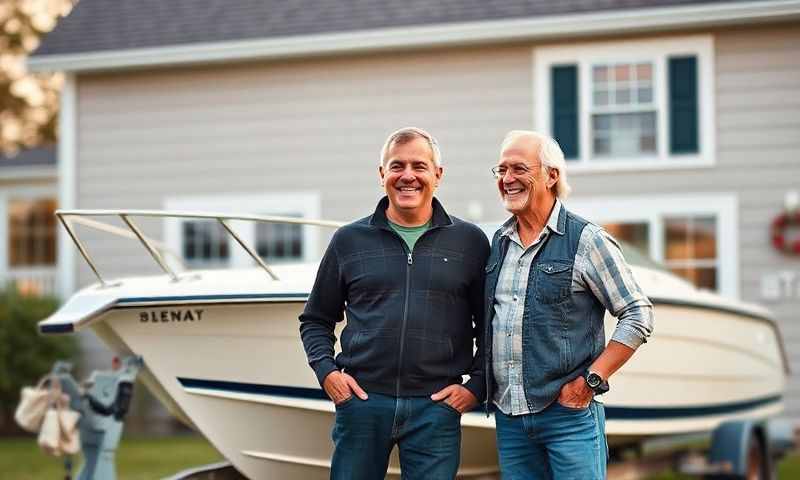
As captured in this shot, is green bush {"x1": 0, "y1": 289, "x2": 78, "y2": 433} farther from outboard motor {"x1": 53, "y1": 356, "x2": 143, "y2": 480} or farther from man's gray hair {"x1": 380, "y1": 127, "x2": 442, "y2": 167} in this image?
man's gray hair {"x1": 380, "y1": 127, "x2": 442, "y2": 167}

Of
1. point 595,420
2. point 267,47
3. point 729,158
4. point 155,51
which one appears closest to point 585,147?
point 729,158

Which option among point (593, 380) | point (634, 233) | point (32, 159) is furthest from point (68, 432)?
point (32, 159)

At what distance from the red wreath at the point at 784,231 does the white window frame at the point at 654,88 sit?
2.86ft

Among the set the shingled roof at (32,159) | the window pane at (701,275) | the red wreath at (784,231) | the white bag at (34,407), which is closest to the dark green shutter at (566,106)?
the window pane at (701,275)

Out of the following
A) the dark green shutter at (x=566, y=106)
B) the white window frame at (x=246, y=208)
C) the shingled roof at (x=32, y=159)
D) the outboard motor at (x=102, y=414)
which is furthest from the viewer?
the shingled roof at (x=32, y=159)

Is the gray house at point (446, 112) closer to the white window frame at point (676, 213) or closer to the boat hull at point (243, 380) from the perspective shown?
the white window frame at point (676, 213)

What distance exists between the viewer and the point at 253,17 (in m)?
12.5

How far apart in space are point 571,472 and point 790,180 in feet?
26.8

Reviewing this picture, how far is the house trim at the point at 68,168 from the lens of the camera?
12.6 metres

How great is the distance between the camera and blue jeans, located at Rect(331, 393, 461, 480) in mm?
3648

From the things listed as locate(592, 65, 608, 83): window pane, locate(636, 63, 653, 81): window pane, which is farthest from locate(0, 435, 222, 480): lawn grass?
locate(636, 63, 653, 81): window pane

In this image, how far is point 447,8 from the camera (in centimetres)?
1169

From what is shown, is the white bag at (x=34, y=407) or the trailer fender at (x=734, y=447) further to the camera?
the trailer fender at (x=734, y=447)

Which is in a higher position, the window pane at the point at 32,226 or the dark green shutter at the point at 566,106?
the dark green shutter at the point at 566,106
